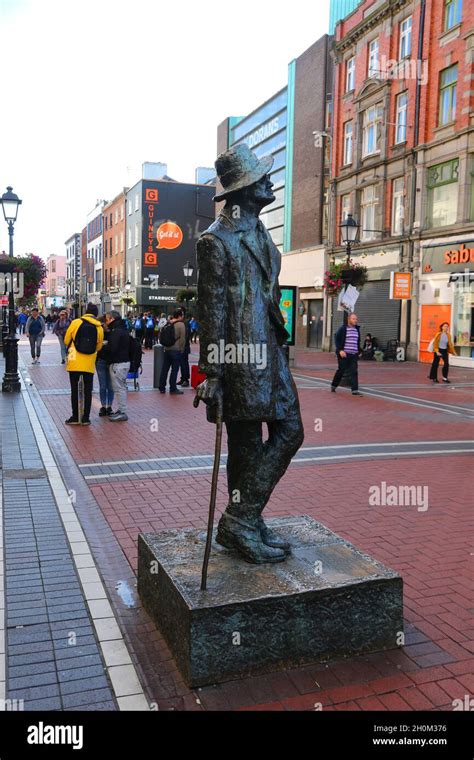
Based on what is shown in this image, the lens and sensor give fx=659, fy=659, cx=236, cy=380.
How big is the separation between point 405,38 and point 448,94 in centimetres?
442

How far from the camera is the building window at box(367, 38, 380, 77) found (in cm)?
3038

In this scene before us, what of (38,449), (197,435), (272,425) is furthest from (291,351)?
(272,425)

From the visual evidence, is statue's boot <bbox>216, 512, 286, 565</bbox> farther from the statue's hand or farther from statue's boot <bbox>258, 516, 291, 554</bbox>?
the statue's hand

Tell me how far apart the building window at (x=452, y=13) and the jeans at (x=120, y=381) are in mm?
21658

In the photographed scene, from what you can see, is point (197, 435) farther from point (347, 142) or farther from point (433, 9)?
point (347, 142)

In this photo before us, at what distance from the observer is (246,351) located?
3648 mm

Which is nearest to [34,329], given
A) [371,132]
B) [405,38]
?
[371,132]

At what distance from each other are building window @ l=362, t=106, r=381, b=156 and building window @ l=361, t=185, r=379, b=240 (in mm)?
1780

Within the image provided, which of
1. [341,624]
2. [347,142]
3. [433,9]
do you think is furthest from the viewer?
[347,142]

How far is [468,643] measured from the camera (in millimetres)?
3594

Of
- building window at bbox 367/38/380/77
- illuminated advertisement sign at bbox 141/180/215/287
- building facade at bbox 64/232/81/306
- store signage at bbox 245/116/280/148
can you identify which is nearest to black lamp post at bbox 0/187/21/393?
building window at bbox 367/38/380/77

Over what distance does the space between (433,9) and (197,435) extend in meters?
24.2

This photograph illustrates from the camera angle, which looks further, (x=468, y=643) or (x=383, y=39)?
(x=383, y=39)
